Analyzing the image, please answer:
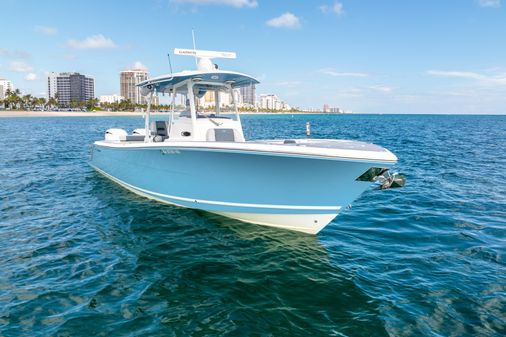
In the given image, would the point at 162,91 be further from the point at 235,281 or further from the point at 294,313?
the point at 294,313

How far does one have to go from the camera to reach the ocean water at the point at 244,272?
464 centimetres

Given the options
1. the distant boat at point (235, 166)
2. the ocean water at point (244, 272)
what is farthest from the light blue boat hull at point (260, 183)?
the ocean water at point (244, 272)

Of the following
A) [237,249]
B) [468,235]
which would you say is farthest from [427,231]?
[237,249]

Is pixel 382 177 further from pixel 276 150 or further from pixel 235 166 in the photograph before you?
pixel 235 166

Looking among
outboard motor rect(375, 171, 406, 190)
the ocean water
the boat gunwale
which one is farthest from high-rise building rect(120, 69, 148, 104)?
outboard motor rect(375, 171, 406, 190)

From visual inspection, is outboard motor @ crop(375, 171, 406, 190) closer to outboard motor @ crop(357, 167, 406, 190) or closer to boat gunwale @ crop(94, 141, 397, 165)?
outboard motor @ crop(357, 167, 406, 190)

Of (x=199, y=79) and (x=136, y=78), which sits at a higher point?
(x=136, y=78)

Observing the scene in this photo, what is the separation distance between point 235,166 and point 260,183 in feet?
2.00

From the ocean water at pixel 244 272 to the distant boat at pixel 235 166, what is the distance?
0.52 metres

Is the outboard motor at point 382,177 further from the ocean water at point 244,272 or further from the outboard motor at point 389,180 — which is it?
the ocean water at point 244,272

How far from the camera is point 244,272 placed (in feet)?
19.8

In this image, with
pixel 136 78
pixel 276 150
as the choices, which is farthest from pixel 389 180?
pixel 136 78

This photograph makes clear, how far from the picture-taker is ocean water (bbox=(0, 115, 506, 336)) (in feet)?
15.2

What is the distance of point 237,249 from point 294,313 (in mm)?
2342
